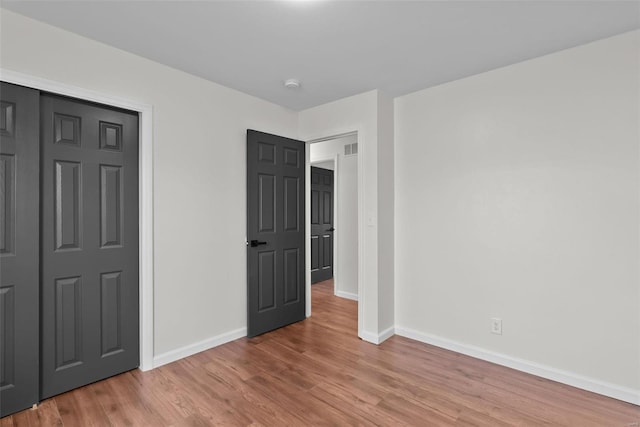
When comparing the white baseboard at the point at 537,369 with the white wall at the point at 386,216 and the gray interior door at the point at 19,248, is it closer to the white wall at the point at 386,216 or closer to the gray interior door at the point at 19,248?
the white wall at the point at 386,216

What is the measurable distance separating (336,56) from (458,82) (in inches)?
47.8

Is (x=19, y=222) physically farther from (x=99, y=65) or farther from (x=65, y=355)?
(x=99, y=65)

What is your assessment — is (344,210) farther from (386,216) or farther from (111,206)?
(111,206)

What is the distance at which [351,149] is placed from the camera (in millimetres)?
4789

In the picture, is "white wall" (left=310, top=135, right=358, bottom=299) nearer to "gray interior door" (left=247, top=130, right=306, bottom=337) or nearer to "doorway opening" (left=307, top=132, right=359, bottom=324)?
"doorway opening" (left=307, top=132, right=359, bottom=324)

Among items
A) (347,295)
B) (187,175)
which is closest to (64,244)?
(187,175)

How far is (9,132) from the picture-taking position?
1.99 meters

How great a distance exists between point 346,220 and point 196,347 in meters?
2.73

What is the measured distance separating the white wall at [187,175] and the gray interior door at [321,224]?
2.45 meters

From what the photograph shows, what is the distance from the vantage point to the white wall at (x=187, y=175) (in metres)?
2.32

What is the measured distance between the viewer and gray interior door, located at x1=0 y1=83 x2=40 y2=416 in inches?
78.0

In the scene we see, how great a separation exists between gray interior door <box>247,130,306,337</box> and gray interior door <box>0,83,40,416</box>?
1.61 meters

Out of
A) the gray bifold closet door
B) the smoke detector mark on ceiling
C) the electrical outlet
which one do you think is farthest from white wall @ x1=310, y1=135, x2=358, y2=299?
the gray bifold closet door

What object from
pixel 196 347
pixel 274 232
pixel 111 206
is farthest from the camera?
pixel 274 232
